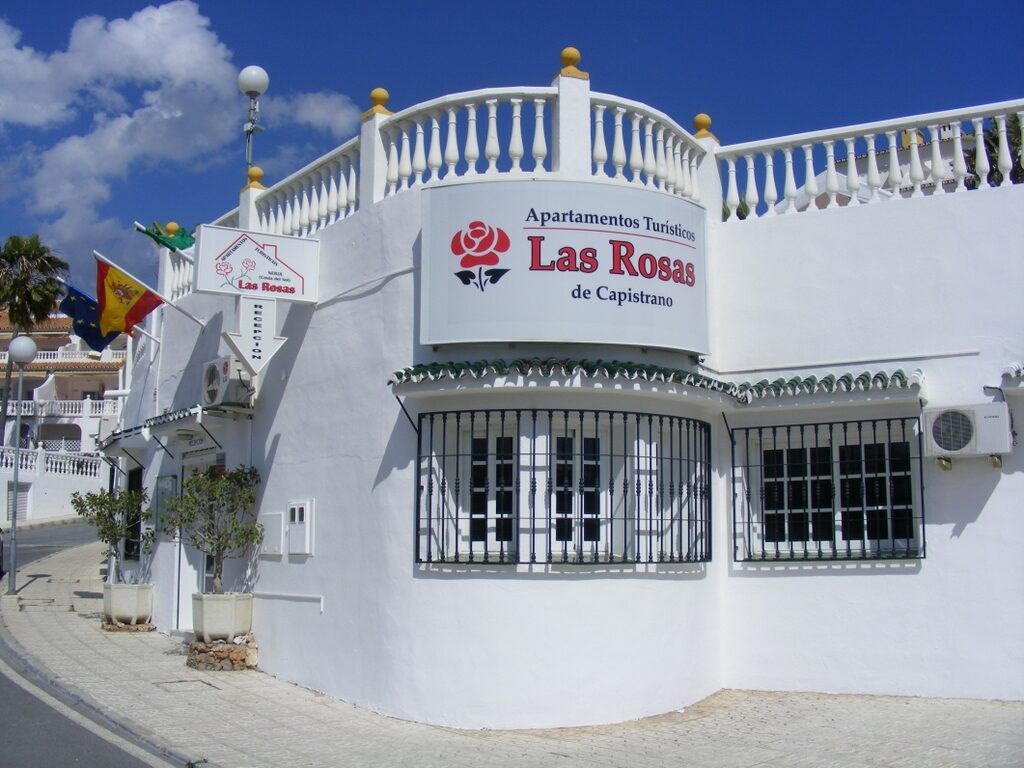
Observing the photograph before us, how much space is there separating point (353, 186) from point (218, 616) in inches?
189

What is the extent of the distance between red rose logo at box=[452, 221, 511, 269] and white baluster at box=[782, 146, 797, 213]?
10.9 ft

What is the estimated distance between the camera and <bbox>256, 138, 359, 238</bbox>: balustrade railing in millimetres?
11250

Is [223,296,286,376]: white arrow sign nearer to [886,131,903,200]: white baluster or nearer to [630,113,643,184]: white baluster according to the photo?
[630,113,643,184]: white baluster

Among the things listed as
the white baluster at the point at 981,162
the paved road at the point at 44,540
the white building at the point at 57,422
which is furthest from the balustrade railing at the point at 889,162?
the white building at the point at 57,422

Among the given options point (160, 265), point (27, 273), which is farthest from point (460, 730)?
point (27, 273)

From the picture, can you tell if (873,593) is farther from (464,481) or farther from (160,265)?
(160,265)

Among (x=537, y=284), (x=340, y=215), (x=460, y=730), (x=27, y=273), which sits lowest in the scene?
(x=460, y=730)

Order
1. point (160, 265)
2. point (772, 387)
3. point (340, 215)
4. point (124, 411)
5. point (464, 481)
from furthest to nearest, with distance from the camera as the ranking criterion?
point (124, 411) < point (160, 265) < point (340, 215) < point (772, 387) < point (464, 481)

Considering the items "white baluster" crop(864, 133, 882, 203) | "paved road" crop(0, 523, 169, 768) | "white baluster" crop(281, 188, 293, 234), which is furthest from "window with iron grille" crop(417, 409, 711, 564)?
"white baluster" crop(281, 188, 293, 234)

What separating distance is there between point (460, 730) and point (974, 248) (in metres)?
6.46

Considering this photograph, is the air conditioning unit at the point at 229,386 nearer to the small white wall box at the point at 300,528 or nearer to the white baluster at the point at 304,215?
the small white wall box at the point at 300,528

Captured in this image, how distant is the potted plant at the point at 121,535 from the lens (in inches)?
565

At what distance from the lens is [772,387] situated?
10391mm

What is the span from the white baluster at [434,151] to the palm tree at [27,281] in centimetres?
2598
